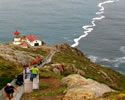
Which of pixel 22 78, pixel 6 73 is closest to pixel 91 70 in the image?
pixel 6 73

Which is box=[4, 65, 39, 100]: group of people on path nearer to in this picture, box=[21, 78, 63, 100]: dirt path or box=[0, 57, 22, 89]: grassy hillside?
box=[21, 78, 63, 100]: dirt path

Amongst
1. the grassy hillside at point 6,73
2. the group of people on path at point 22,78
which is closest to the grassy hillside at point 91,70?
the grassy hillside at point 6,73

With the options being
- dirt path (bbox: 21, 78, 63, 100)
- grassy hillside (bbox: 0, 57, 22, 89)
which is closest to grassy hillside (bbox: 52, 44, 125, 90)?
grassy hillside (bbox: 0, 57, 22, 89)

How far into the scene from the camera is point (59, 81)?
50250 millimetres

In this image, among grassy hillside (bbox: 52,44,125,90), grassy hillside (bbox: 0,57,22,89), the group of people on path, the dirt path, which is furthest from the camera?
grassy hillside (bbox: 52,44,125,90)

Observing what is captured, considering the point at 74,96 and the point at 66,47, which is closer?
the point at 74,96

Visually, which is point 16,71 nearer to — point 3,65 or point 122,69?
point 3,65

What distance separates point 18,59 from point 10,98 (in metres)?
49.9

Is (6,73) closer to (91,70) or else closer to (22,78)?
(22,78)

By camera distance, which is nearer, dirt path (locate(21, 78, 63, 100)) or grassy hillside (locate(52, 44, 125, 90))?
dirt path (locate(21, 78, 63, 100))

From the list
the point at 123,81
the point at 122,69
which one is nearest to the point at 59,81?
the point at 123,81

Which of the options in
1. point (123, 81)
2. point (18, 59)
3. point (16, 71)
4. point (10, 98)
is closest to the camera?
point (10, 98)

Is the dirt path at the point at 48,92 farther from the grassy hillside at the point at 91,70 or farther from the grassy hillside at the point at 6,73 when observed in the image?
the grassy hillside at the point at 91,70

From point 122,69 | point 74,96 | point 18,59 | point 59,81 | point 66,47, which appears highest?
point 74,96
